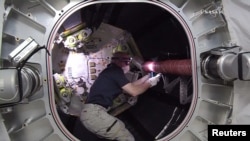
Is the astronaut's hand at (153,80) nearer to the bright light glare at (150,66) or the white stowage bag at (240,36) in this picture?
the bright light glare at (150,66)

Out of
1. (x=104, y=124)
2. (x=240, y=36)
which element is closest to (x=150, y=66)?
(x=104, y=124)

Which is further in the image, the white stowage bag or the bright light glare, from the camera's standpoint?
the bright light glare

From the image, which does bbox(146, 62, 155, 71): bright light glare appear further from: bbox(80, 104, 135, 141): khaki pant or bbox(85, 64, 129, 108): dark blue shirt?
bbox(80, 104, 135, 141): khaki pant

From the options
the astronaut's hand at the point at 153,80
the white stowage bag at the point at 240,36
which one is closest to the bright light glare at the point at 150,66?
the astronaut's hand at the point at 153,80

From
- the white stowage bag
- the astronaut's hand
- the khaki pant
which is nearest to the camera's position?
the white stowage bag

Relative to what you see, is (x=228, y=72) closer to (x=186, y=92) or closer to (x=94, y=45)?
(x=186, y=92)

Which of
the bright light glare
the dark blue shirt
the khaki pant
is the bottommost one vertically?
the khaki pant

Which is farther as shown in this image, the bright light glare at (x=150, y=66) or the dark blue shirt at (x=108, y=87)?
the bright light glare at (x=150, y=66)

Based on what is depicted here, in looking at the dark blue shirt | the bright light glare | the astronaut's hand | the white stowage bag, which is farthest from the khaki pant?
the white stowage bag

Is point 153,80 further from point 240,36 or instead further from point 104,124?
point 240,36

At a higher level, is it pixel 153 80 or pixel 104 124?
pixel 153 80

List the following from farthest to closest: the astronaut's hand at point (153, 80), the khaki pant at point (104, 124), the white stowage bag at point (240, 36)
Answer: the astronaut's hand at point (153, 80)
the khaki pant at point (104, 124)
the white stowage bag at point (240, 36)

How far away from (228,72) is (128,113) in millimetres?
1639

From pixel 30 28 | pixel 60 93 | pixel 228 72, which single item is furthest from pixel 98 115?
pixel 228 72
